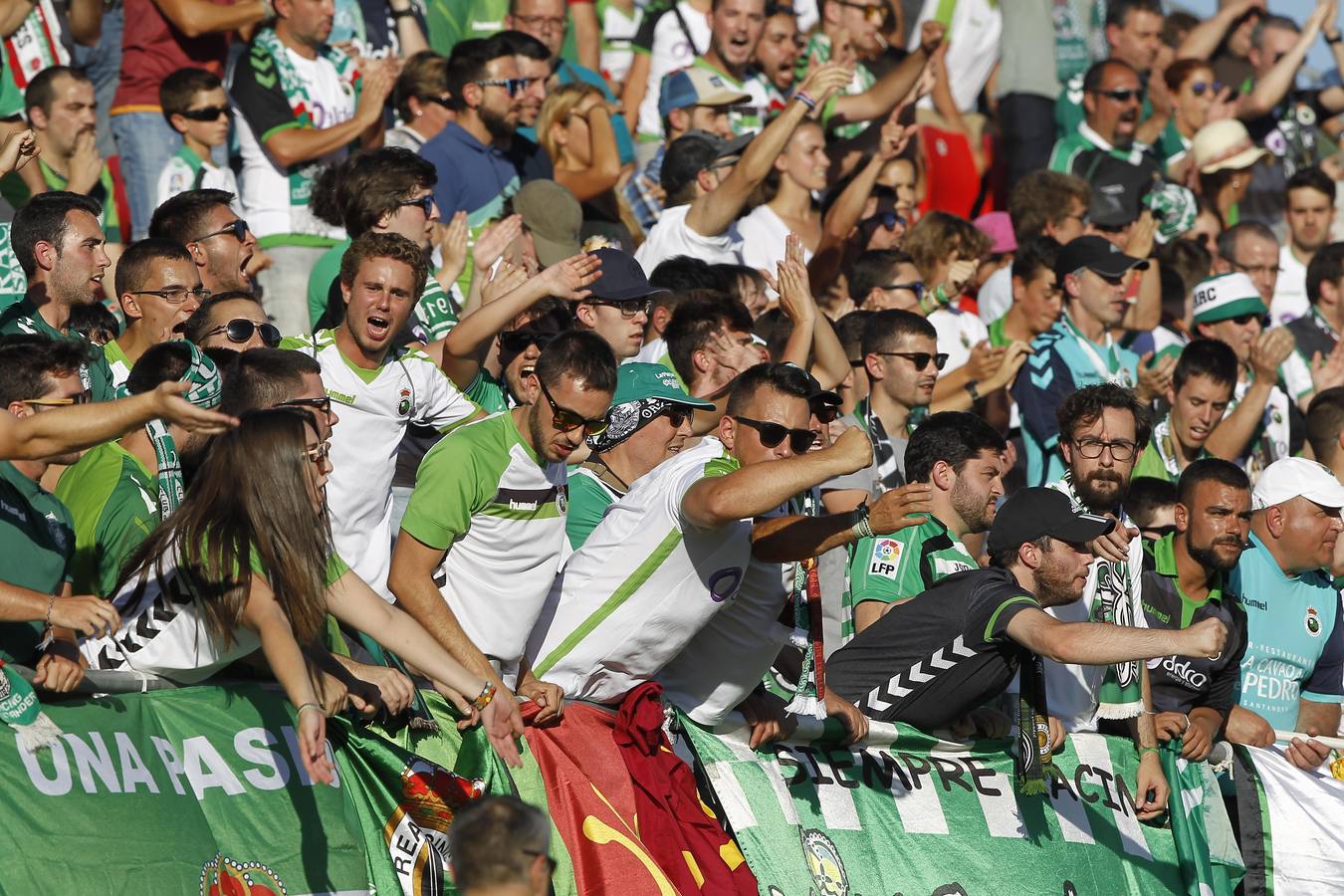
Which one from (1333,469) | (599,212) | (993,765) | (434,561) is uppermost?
(434,561)

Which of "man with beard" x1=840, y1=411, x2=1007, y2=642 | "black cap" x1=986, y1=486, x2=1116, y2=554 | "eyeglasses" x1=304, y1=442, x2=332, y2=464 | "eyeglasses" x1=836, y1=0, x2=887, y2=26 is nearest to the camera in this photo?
"eyeglasses" x1=304, y1=442, x2=332, y2=464

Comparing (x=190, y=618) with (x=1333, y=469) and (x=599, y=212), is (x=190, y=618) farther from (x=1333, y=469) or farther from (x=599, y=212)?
(x=1333, y=469)

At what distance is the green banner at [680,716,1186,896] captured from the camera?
22.9 feet

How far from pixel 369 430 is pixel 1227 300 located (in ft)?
24.0

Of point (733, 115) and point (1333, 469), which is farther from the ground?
point (733, 115)

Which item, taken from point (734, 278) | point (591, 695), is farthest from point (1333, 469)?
point (591, 695)

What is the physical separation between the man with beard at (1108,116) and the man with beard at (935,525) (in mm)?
6402

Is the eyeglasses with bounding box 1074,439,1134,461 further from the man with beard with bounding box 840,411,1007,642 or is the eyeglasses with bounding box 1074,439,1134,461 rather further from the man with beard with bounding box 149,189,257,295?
the man with beard with bounding box 149,189,257,295

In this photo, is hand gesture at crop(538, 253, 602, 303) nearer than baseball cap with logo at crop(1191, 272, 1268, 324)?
Yes

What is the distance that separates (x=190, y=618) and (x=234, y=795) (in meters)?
0.55

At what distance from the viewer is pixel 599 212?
1152 cm

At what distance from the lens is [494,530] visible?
6.61 m

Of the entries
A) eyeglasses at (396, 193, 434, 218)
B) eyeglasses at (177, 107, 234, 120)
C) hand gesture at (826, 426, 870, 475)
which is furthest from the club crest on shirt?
eyeglasses at (177, 107, 234, 120)

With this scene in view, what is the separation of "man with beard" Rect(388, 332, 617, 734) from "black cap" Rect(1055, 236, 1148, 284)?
16.8ft
